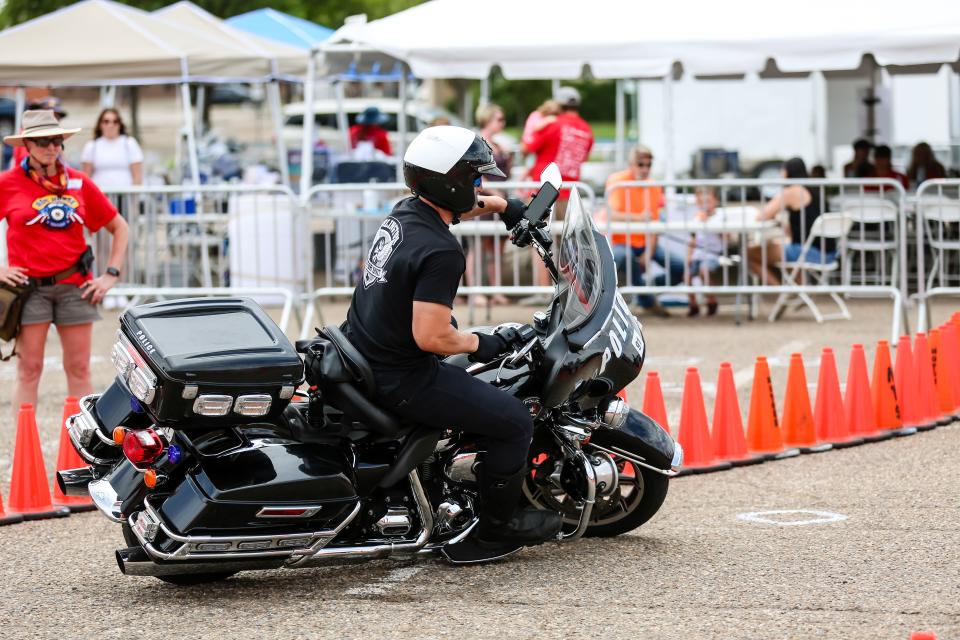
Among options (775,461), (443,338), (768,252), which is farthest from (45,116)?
(768,252)

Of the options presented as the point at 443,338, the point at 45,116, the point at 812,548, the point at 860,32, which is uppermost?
the point at 860,32

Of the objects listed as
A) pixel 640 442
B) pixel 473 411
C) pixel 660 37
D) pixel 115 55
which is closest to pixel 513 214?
pixel 473 411

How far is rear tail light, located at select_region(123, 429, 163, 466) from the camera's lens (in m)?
5.23

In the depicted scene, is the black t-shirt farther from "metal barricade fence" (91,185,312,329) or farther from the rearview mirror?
"metal barricade fence" (91,185,312,329)

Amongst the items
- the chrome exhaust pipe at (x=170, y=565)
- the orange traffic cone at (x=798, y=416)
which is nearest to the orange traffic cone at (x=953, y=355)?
the orange traffic cone at (x=798, y=416)

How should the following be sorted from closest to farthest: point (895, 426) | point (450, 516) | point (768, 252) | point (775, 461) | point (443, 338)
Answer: point (443, 338) < point (450, 516) < point (775, 461) < point (895, 426) < point (768, 252)

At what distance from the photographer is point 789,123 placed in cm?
2891

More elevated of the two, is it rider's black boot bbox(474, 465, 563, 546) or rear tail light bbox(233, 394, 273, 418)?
rear tail light bbox(233, 394, 273, 418)

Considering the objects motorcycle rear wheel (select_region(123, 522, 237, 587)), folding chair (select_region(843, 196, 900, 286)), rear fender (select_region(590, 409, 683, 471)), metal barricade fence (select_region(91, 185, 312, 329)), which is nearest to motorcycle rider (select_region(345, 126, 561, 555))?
rear fender (select_region(590, 409, 683, 471))

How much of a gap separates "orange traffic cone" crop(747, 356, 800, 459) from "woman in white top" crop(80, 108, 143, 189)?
878 cm

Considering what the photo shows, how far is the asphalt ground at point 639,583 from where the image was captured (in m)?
5.12

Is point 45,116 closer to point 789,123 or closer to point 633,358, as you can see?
point 633,358

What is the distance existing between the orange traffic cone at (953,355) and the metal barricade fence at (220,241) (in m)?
5.30

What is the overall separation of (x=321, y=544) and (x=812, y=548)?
201cm
